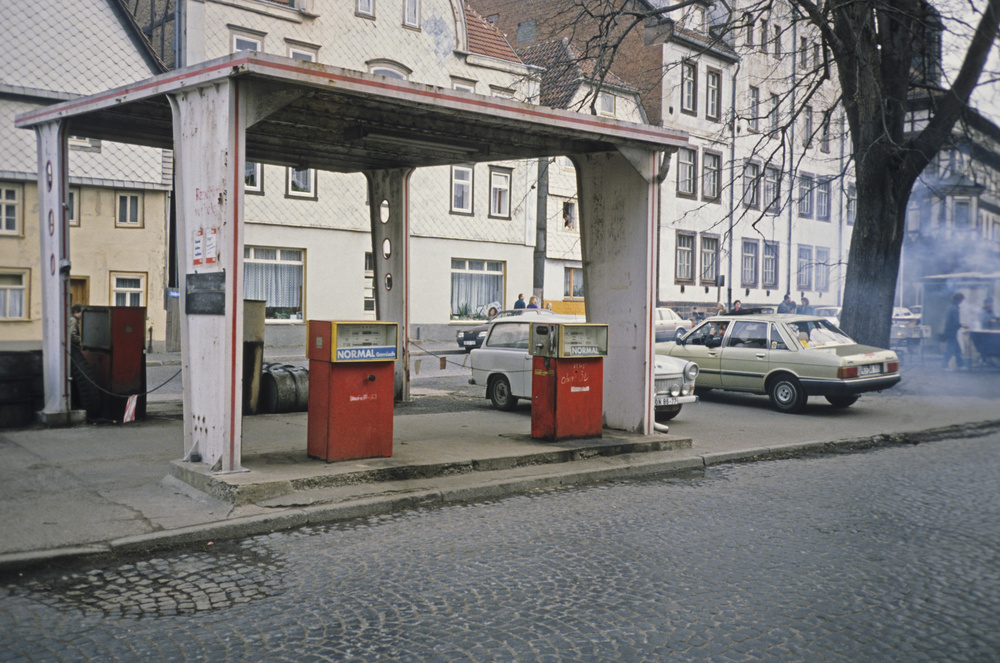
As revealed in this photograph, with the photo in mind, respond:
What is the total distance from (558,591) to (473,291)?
2851 cm

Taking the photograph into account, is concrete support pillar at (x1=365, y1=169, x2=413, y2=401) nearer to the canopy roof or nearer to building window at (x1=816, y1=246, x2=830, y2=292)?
the canopy roof

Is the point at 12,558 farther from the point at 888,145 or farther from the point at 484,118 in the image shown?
the point at 888,145

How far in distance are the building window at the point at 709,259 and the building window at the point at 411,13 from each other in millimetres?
17801

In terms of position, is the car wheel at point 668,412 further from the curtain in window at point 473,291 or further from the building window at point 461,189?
the building window at point 461,189

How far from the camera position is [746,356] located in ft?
49.5

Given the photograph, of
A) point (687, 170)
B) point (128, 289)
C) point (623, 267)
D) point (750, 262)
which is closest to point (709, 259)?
point (687, 170)

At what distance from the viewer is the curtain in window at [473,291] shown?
→ 108 ft

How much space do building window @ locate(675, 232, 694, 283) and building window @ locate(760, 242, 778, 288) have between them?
21.9ft

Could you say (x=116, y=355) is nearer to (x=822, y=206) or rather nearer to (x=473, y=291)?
(x=473, y=291)

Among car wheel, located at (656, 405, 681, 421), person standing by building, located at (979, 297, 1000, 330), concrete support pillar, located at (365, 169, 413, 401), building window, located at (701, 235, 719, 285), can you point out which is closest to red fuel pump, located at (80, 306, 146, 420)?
concrete support pillar, located at (365, 169, 413, 401)

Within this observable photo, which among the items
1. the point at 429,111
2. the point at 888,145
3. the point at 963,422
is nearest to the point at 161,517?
the point at 429,111

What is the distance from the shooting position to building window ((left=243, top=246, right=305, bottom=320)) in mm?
27391

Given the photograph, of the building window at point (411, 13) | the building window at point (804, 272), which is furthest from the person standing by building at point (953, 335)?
the building window at point (804, 272)

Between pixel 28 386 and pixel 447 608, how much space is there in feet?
26.7
